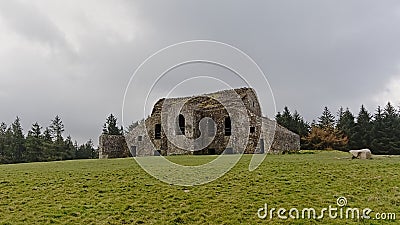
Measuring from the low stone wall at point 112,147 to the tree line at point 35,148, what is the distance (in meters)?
26.1

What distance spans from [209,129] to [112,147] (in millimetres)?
10615

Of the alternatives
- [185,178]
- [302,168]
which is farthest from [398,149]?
[185,178]

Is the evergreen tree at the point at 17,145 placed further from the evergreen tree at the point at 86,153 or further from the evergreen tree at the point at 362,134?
the evergreen tree at the point at 362,134

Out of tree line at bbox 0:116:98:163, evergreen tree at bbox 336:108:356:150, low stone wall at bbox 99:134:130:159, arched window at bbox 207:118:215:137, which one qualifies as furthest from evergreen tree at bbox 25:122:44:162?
evergreen tree at bbox 336:108:356:150

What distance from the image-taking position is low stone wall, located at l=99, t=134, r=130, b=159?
41406mm

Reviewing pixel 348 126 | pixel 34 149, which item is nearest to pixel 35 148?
pixel 34 149

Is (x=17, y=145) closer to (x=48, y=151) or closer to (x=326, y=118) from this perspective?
(x=48, y=151)

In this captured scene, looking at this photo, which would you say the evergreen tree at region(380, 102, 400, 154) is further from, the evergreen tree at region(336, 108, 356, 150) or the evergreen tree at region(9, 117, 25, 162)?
the evergreen tree at region(9, 117, 25, 162)

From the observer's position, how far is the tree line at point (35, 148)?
65.9 metres

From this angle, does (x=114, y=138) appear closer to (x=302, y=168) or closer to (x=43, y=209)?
(x=302, y=168)

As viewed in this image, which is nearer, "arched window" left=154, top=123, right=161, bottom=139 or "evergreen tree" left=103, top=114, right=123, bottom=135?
"arched window" left=154, top=123, right=161, bottom=139

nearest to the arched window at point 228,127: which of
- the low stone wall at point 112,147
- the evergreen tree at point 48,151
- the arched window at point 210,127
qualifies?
the arched window at point 210,127

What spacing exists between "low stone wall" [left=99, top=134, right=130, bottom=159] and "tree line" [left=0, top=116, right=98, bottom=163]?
2606 cm

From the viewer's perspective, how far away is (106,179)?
1723 centimetres
